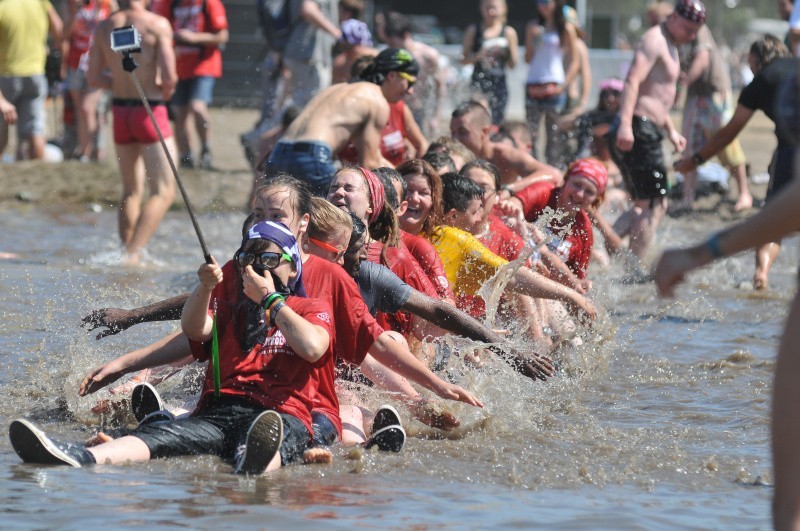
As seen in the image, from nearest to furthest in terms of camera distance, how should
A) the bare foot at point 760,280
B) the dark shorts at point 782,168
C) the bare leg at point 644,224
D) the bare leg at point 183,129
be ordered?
the dark shorts at point 782,168
the bare foot at point 760,280
the bare leg at point 644,224
the bare leg at point 183,129

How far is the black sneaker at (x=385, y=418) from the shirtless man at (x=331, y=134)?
3.05m

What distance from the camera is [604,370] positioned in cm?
665

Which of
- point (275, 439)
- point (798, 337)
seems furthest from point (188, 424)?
point (798, 337)

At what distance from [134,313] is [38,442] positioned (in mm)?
1033

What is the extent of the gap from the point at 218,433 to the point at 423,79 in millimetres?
8975

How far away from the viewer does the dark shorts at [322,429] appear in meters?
4.60

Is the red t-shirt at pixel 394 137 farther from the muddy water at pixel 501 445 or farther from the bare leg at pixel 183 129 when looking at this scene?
the bare leg at pixel 183 129

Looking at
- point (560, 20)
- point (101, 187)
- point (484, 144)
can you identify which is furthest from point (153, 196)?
point (560, 20)

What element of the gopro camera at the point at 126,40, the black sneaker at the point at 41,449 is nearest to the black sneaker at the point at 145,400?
the black sneaker at the point at 41,449

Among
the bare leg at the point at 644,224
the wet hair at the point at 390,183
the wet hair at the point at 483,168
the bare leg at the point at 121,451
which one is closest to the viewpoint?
the bare leg at the point at 121,451

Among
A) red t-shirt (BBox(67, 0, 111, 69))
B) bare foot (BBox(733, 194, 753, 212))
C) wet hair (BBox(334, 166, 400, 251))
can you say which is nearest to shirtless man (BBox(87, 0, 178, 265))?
wet hair (BBox(334, 166, 400, 251))

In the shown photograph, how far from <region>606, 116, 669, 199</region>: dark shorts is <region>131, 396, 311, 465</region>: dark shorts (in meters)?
5.60

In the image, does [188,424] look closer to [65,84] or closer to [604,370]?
[604,370]

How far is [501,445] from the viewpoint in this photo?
4957 millimetres
